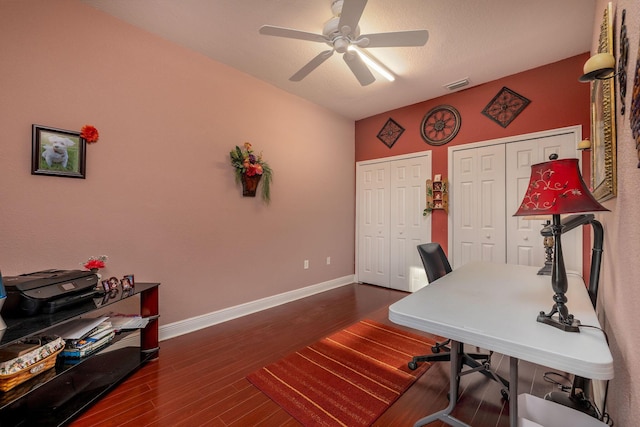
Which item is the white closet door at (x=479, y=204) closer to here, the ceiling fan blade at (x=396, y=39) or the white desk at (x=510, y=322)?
the white desk at (x=510, y=322)

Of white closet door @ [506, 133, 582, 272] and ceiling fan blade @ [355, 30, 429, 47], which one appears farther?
white closet door @ [506, 133, 582, 272]

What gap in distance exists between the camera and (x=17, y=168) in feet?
6.06

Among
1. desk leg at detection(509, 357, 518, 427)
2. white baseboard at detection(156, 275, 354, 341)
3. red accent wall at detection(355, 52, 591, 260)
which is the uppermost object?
red accent wall at detection(355, 52, 591, 260)

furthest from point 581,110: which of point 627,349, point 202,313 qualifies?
point 202,313

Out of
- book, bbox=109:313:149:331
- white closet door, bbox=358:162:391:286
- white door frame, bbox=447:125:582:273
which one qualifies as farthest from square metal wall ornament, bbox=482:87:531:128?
book, bbox=109:313:149:331

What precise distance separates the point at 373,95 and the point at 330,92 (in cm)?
62

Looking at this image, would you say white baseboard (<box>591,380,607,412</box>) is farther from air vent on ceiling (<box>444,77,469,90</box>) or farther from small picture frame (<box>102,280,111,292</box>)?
air vent on ceiling (<box>444,77,469,90</box>)

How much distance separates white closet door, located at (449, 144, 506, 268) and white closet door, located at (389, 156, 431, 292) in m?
0.43

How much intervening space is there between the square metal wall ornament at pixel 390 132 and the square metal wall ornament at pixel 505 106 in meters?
1.20

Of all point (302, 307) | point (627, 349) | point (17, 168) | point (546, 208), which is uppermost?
point (17, 168)

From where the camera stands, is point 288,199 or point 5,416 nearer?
point 5,416

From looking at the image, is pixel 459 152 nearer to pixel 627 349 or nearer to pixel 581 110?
pixel 581 110

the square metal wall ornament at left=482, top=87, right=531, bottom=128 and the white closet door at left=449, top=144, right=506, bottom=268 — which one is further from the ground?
the square metal wall ornament at left=482, top=87, right=531, bottom=128

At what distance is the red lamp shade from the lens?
→ 1.00 m
